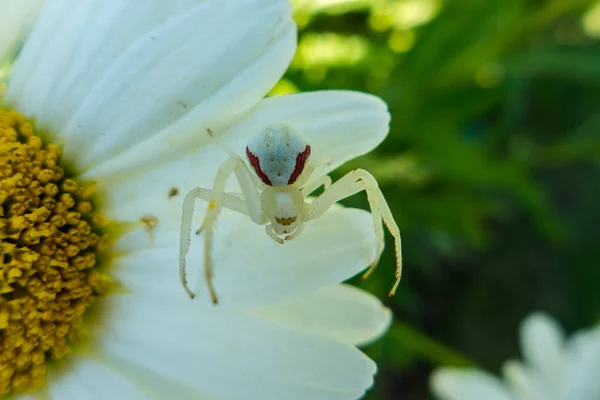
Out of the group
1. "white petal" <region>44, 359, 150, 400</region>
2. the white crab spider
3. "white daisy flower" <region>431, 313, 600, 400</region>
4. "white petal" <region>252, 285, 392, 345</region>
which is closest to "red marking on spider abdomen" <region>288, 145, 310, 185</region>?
the white crab spider

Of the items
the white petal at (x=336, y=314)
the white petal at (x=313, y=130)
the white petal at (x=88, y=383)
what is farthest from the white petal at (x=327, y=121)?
the white petal at (x=88, y=383)

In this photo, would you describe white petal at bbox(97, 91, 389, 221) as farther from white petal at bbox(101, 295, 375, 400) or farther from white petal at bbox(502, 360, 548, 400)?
white petal at bbox(502, 360, 548, 400)

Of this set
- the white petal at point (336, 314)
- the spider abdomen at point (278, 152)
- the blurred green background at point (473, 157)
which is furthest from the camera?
the blurred green background at point (473, 157)

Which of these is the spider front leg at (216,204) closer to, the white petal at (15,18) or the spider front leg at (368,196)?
the spider front leg at (368,196)

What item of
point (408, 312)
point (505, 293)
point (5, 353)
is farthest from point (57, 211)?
point (505, 293)

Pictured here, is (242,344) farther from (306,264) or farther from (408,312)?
(408,312)

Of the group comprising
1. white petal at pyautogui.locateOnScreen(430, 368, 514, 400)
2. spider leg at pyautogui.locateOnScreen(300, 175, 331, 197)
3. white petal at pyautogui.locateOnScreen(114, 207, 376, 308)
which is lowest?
white petal at pyautogui.locateOnScreen(430, 368, 514, 400)
